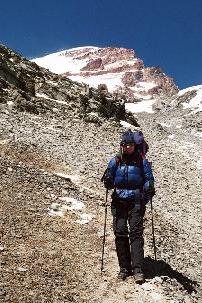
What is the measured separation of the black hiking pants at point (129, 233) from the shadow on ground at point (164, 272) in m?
0.62

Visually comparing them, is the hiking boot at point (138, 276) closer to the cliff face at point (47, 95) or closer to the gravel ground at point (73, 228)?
the gravel ground at point (73, 228)

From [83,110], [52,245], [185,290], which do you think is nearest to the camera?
[185,290]

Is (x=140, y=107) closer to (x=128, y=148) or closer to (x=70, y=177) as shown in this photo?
(x=70, y=177)

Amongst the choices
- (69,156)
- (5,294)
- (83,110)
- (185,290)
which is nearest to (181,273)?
(185,290)

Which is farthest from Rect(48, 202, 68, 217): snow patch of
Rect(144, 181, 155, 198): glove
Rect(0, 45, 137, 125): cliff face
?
Rect(0, 45, 137, 125): cliff face

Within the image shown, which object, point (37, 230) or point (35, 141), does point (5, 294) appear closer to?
point (37, 230)

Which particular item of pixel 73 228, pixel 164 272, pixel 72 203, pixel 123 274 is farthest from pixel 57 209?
pixel 123 274

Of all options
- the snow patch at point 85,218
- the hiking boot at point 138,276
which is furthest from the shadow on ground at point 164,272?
the snow patch at point 85,218

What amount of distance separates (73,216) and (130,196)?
4.84 metres

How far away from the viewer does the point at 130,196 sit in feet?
41.2

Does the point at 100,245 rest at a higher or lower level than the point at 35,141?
lower

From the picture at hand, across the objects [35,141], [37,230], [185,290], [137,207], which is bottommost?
[185,290]

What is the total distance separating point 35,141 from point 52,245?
45.0ft

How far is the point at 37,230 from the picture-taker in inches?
593
